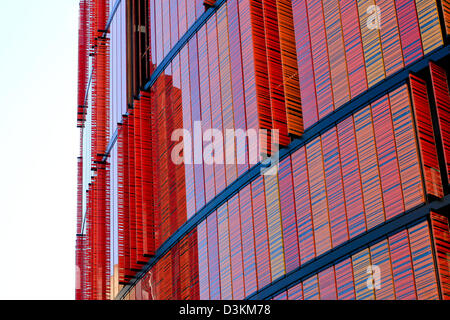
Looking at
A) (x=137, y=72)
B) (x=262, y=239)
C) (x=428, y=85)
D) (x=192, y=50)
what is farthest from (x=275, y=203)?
(x=137, y=72)

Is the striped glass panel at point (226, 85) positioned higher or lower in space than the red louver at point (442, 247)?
higher

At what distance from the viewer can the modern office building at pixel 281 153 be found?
104 feet

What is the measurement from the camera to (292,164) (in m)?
38.2

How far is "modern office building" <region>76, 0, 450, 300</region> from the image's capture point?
31625 mm

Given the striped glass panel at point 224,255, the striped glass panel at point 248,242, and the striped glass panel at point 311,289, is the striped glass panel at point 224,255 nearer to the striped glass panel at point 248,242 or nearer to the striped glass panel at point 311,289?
the striped glass panel at point 248,242

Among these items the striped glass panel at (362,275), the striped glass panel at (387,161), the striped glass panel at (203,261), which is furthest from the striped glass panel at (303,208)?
the striped glass panel at (203,261)

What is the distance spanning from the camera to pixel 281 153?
1542 inches

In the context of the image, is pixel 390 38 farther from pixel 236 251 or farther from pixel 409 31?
pixel 236 251

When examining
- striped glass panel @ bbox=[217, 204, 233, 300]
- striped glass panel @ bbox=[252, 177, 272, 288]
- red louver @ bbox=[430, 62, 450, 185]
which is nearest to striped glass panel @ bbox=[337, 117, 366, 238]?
red louver @ bbox=[430, 62, 450, 185]

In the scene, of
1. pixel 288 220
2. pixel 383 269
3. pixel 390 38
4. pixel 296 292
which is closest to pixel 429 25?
pixel 390 38

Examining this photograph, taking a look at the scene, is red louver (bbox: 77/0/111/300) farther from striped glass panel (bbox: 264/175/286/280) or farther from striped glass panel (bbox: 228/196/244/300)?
striped glass panel (bbox: 264/175/286/280)
